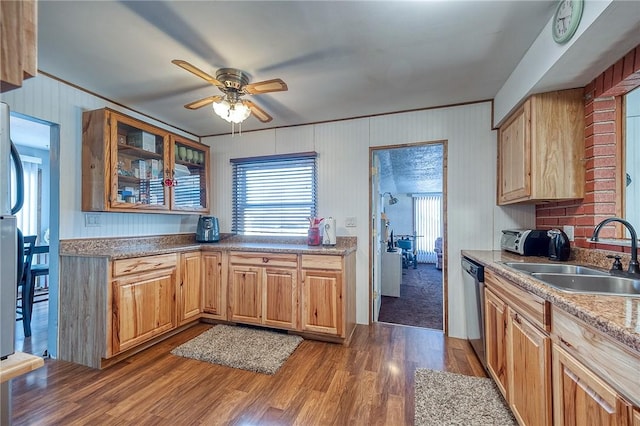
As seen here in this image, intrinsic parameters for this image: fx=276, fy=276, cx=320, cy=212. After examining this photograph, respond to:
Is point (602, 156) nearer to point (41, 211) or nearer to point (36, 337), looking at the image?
point (36, 337)

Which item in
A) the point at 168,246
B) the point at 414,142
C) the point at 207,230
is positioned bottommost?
the point at 168,246

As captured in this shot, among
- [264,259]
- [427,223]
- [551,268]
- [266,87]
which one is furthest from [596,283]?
[427,223]

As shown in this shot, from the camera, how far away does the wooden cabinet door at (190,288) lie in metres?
2.77

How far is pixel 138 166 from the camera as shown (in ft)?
9.16

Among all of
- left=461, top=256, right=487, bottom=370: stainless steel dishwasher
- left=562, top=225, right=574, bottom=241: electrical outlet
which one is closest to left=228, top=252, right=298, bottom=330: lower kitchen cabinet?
left=461, top=256, right=487, bottom=370: stainless steel dishwasher

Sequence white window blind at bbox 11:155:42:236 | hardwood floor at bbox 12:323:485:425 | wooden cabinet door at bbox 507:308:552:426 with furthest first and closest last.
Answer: white window blind at bbox 11:155:42:236 → hardwood floor at bbox 12:323:485:425 → wooden cabinet door at bbox 507:308:552:426

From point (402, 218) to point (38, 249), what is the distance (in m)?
7.80

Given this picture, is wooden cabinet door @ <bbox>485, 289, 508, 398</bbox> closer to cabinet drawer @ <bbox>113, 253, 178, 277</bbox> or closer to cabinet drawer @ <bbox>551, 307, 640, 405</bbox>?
cabinet drawer @ <bbox>551, 307, 640, 405</bbox>

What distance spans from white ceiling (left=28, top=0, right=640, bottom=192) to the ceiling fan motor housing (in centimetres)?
6

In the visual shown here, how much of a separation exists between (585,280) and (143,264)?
3104 mm

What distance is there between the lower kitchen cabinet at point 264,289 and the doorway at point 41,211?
4.71 feet

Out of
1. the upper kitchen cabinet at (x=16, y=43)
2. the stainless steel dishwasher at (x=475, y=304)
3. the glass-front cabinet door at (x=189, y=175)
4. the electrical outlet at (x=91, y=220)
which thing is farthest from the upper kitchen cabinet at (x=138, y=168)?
the stainless steel dishwasher at (x=475, y=304)

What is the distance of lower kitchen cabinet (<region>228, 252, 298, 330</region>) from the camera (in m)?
2.69

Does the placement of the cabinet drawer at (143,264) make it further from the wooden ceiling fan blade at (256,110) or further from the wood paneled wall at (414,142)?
the wooden ceiling fan blade at (256,110)
